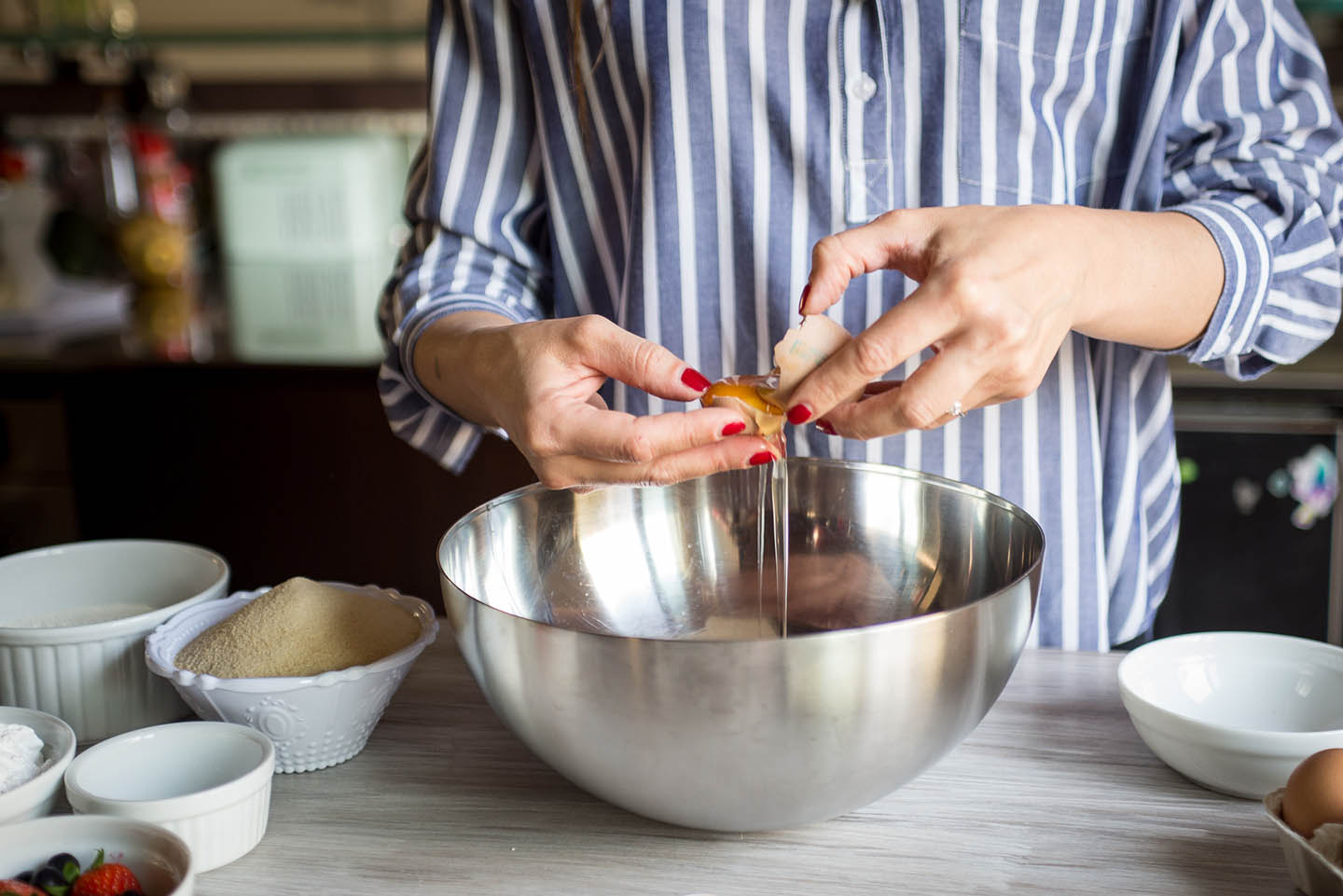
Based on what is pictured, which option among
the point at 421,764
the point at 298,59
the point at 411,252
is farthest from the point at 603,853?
the point at 298,59

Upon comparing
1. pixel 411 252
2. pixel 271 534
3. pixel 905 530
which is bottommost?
pixel 271 534

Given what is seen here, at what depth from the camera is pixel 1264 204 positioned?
95 centimetres

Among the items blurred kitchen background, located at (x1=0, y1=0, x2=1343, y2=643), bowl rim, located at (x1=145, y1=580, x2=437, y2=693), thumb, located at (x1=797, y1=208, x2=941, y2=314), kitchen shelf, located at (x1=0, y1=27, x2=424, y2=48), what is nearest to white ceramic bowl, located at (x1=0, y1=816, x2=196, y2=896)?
bowl rim, located at (x1=145, y1=580, x2=437, y2=693)

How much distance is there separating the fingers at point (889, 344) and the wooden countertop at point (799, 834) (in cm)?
24

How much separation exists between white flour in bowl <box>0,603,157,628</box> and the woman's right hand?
0.32 m

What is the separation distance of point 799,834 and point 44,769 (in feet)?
1.40

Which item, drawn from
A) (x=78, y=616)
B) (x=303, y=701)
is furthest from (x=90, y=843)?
(x=78, y=616)

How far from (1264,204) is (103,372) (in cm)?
181

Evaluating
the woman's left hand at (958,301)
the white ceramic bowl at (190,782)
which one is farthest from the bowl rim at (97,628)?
the woman's left hand at (958,301)

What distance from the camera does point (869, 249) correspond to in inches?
29.4

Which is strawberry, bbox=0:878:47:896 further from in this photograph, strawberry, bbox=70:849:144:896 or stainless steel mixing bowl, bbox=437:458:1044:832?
stainless steel mixing bowl, bbox=437:458:1044:832

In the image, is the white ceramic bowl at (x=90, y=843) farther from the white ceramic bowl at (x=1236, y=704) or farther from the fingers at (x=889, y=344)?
the white ceramic bowl at (x=1236, y=704)

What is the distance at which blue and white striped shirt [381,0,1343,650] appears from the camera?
3.16 ft

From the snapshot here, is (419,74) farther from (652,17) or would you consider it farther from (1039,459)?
(1039,459)
